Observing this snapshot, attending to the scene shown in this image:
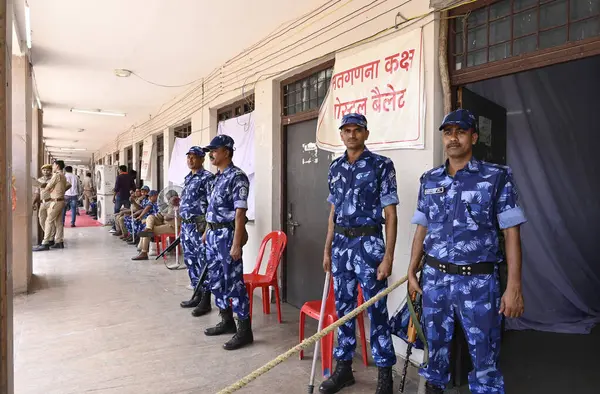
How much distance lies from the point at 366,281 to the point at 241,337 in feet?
4.34

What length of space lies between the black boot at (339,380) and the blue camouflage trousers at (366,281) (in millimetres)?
90

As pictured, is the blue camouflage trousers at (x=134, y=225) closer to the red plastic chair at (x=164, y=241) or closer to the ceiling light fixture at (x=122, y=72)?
the red plastic chair at (x=164, y=241)

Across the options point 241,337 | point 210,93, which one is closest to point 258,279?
point 241,337

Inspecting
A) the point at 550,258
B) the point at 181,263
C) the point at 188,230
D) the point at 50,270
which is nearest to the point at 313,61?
the point at 188,230

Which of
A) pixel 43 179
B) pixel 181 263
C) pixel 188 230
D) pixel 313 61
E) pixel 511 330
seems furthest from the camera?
pixel 43 179

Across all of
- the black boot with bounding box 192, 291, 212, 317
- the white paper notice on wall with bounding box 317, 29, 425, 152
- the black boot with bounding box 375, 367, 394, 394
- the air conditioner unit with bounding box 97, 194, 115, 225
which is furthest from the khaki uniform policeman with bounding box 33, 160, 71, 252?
the black boot with bounding box 375, 367, 394, 394

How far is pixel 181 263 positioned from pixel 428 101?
515cm

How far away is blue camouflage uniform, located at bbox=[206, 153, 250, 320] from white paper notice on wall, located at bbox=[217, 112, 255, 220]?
1.49m

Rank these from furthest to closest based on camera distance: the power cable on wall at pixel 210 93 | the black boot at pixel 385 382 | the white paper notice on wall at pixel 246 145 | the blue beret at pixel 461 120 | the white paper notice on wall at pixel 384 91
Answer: the white paper notice on wall at pixel 246 145, the power cable on wall at pixel 210 93, the white paper notice on wall at pixel 384 91, the black boot at pixel 385 382, the blue beret at pixel 461 120

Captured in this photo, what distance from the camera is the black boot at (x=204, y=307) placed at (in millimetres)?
4098

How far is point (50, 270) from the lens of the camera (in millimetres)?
6051

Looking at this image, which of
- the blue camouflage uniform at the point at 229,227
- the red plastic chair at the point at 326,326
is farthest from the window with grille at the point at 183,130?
the red plastic chair at the point at 326,326

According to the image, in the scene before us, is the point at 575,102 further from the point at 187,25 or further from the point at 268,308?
the point at 187,25

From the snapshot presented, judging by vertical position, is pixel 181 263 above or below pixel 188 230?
below
